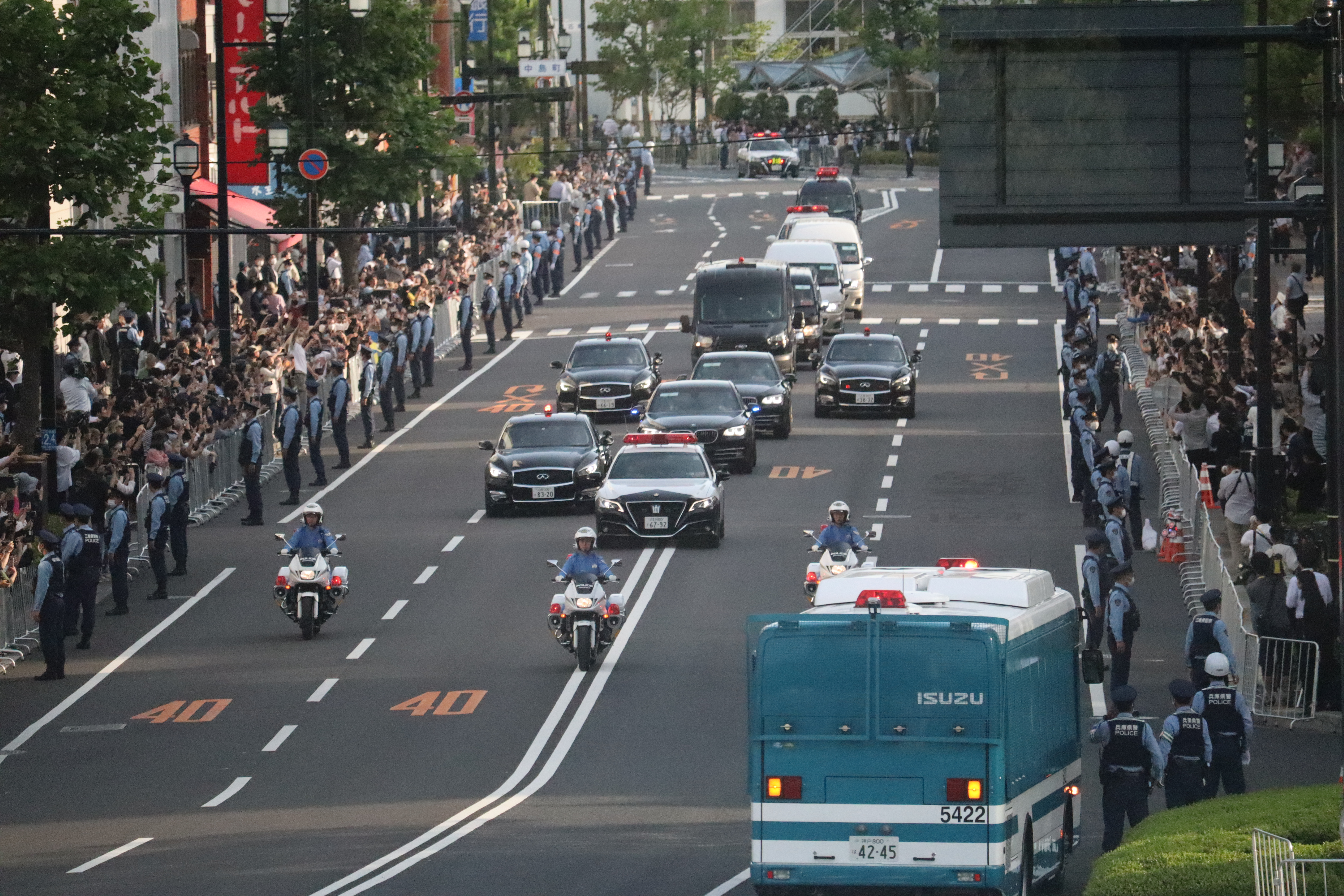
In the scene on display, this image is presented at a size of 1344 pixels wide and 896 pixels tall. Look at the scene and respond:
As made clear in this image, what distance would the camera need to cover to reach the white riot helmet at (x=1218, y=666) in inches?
775

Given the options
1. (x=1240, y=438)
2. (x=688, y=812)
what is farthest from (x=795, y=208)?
(x=688, y=812)

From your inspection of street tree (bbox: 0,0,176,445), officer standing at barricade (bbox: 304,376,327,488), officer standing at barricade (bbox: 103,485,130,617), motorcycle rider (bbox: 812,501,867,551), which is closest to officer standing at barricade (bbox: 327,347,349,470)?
officer standing at barricade (bbox: 304,376,327,488)

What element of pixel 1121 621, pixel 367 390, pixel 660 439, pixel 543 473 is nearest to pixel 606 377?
pixel 367 390

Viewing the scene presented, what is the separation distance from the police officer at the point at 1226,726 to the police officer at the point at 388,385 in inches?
1071

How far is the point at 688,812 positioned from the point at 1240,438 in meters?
13.0

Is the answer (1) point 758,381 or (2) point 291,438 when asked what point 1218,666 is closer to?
(2) point 291,438

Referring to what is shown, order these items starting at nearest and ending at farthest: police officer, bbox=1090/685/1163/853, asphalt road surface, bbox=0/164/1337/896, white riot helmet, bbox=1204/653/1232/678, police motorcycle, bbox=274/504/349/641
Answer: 1. police officer, bbox=1090/685/1163/853
2. white riot helmet, bbox=1204/653/1232/678
3. asphalt road surface, bbox=0/164/1337/896
4. police motorcycle, bbox=274/504/349/641

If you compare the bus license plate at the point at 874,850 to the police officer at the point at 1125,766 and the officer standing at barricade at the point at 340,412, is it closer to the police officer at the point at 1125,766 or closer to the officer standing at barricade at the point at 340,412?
the police officer at the point at 1125,766

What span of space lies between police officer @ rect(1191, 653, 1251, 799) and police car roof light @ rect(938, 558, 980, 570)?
6.87 ft

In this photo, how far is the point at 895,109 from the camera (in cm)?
11119

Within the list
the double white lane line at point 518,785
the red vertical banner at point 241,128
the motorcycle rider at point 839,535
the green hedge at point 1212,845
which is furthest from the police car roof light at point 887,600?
the red vertical banner at point 241,128

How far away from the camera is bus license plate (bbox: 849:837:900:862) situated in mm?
16562

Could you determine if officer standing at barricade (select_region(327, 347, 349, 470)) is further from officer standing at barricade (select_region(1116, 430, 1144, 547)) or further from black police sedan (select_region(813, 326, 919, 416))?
officer standing at barricade (select_region(1116, 430, 1144, 547))

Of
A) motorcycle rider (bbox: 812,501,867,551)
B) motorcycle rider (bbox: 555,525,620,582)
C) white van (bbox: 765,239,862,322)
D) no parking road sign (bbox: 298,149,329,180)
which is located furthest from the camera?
white van (bbox: 765,239,862,322)
